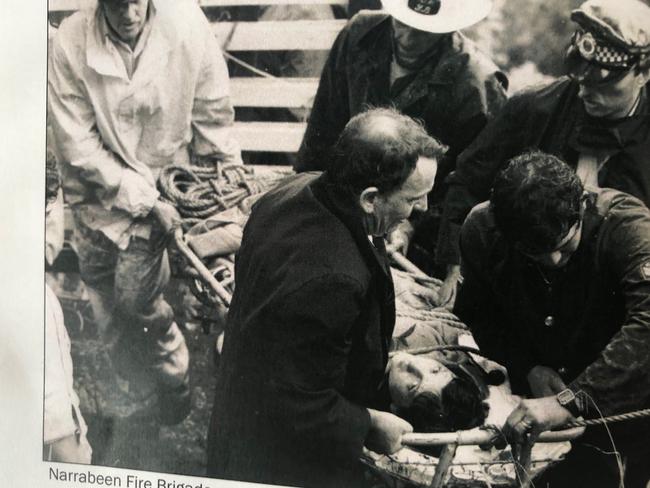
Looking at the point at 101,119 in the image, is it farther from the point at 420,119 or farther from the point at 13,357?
the point at 420,119

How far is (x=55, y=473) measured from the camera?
3553 mm

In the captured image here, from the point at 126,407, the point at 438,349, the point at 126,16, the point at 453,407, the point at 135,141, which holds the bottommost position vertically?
the point at 126,407

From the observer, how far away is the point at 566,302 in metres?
2.91

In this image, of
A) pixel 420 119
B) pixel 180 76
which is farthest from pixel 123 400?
pixel 420 119

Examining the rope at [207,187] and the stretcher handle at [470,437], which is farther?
the rope at [207,187]

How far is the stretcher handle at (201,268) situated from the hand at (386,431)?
75 cm

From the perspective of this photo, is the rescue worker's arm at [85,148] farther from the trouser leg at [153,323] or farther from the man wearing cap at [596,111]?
the man wearing cap at [596,111]

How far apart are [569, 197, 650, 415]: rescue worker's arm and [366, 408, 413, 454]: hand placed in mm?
619

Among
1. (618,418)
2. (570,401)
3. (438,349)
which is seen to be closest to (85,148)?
(438,349)

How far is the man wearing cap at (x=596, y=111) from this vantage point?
2816mm

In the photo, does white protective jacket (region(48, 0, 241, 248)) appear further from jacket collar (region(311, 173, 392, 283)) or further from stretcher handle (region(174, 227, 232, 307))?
jacket collar (region(311, 173, 392, 283))

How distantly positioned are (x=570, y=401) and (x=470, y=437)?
1.20 feet

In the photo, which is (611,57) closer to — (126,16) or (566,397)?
(566,397)

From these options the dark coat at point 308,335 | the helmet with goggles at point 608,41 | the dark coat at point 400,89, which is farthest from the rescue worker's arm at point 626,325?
the dark coat at point 308,335
